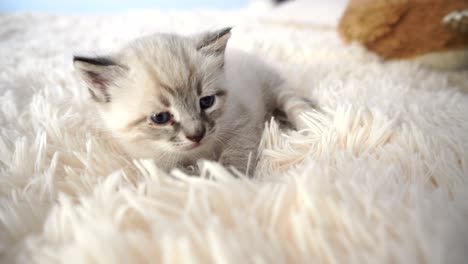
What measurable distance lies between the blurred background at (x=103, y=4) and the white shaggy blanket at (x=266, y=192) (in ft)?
9.13

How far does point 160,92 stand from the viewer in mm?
634

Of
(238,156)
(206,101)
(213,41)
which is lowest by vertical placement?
(238,156)

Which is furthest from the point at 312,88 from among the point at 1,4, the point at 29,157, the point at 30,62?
the point at 1,4

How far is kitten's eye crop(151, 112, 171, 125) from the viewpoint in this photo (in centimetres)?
64

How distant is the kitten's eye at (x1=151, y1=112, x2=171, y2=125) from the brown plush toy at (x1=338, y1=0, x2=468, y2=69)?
2.92 feet

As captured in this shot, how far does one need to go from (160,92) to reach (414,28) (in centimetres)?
99

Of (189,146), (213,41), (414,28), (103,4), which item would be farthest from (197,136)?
(103,4)

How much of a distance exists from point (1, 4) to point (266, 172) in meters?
3.87

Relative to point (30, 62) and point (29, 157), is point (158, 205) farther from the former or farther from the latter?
point (30, 62)

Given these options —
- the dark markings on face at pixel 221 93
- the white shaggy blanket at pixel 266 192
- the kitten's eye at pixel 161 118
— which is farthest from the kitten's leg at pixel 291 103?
the kitten's eye at pixel 161 118

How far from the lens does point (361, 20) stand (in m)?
1.11

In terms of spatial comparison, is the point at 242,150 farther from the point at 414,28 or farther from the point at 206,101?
the point at 414,28

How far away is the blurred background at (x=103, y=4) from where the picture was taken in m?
3.10

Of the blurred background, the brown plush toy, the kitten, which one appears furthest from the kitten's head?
the blurred background
